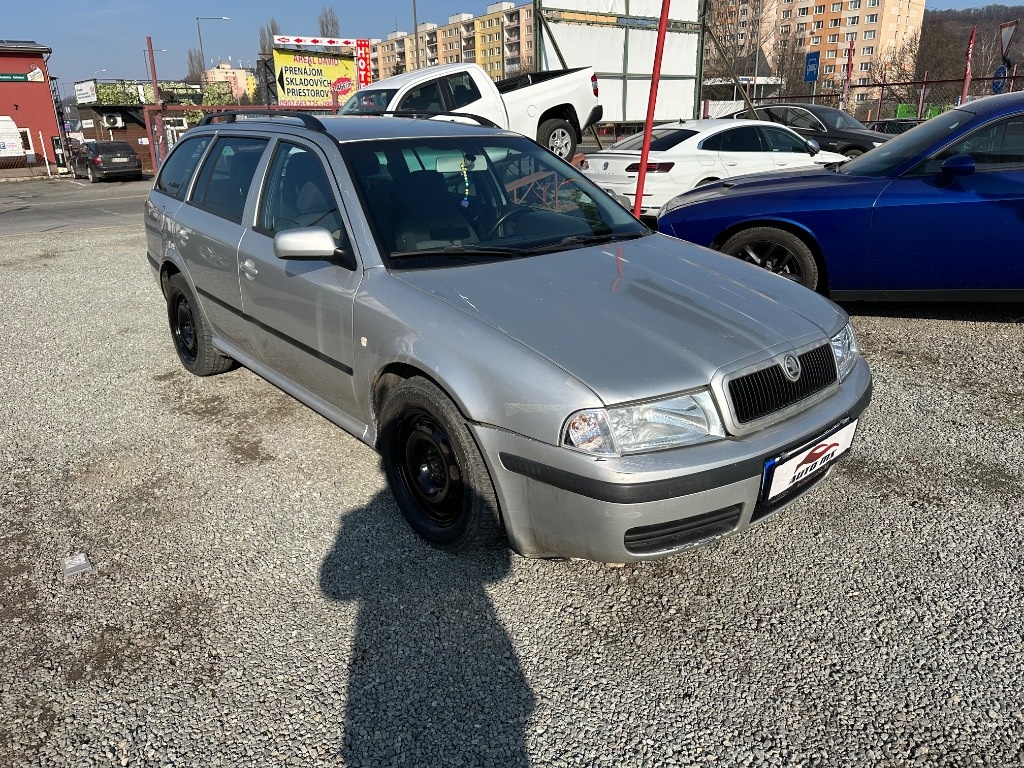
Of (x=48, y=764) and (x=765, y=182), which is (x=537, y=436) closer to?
(x=48, y=764)

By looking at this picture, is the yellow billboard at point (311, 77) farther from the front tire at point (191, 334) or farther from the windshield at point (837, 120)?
the front tire at point (191, 334)

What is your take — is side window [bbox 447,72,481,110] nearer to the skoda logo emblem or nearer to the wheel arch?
the wheel arch

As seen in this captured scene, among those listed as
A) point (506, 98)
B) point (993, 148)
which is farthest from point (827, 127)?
point (993, 148)

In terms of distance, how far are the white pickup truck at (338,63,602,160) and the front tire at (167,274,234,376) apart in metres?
6.59

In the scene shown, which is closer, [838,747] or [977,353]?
[838,747]

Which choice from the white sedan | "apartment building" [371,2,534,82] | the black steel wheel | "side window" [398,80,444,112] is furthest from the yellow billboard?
"apartment building" [371,2,534,82]

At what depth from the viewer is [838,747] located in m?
2.07

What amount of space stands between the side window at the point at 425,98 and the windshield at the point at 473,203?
8.35m

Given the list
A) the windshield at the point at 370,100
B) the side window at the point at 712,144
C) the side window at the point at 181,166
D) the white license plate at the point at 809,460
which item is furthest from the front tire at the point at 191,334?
the windshield at the point at 370,100

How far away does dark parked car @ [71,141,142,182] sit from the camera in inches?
920

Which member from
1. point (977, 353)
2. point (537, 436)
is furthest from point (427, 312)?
point (977, 353)

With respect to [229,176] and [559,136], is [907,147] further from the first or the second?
A: [559,136]

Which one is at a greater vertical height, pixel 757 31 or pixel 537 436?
pixel 757 31

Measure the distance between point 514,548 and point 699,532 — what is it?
631 millimetres
